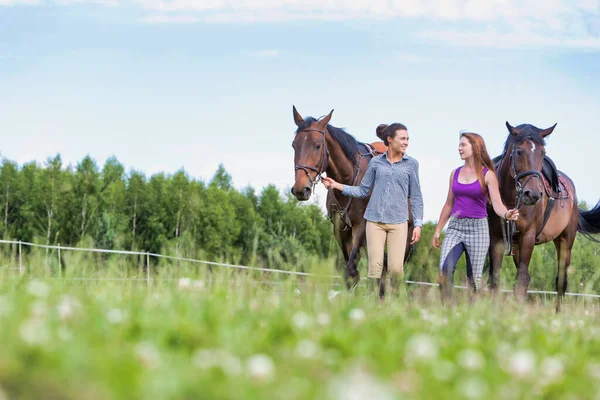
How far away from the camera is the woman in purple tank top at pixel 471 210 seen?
8.88 m

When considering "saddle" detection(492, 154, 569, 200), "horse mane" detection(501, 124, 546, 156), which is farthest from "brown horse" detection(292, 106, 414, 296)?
"saddle" detection(492, 154, 569, 200)

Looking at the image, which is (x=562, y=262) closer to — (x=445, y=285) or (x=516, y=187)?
(x=516, y=187)

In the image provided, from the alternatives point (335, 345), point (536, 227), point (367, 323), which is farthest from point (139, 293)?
point (536, 227)

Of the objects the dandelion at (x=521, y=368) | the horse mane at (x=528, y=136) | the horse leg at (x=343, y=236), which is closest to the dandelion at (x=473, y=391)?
the dandelion at (x=521, y=368)

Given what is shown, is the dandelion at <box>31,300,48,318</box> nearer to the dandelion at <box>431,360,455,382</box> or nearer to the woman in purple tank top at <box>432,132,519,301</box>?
the dandelion at <box>431,360,455,382</box>

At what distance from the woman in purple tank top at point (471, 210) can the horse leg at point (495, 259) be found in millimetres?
711

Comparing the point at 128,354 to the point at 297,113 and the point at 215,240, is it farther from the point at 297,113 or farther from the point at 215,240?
the point at 215,240

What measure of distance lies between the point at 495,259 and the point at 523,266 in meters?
0.61

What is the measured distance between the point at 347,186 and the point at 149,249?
79211 mm

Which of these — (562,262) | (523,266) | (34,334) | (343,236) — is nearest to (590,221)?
(562,262)

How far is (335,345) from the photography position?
12.6 ft

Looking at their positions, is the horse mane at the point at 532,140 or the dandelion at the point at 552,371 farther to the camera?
the horse mane at the point at 532,140

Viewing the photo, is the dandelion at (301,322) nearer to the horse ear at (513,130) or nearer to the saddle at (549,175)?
the horse ear at (513,130)

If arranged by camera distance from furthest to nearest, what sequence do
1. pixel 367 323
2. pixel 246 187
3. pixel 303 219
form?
pixel 246 187, pixel 303 219, pixel 367 323
